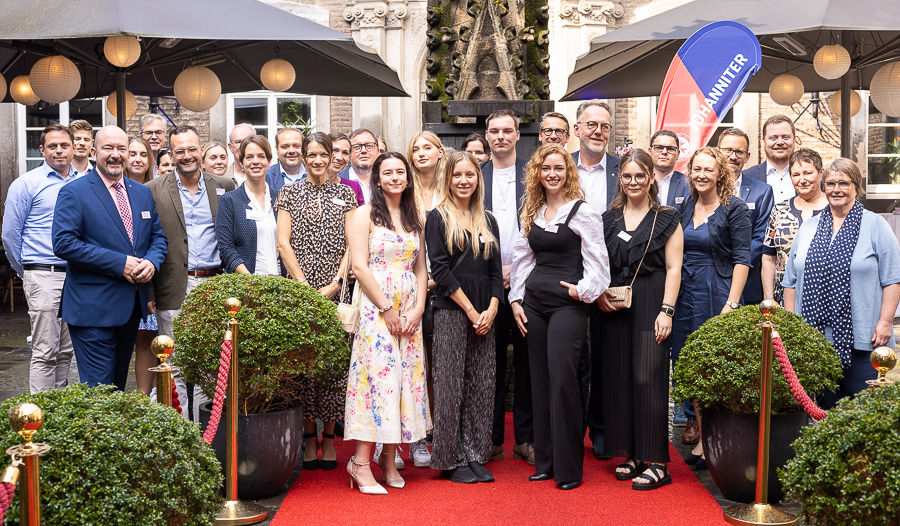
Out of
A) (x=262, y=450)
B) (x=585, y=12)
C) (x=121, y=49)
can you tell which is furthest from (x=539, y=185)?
(x=585, y=12)

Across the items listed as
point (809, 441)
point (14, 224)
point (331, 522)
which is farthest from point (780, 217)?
point (14, 224)

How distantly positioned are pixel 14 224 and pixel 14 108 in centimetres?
1105

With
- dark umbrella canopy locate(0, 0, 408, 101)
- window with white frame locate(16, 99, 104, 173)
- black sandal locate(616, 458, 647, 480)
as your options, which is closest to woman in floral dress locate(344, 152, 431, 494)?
black sandal locate(616, 458, 647, 480)

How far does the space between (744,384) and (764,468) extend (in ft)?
1.42

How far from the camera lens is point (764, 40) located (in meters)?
10.1

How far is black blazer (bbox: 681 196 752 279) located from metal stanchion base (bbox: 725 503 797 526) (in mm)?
1568

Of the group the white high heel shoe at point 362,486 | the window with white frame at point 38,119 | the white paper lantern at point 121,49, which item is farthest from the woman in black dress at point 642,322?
the window with white frame at point 38,119

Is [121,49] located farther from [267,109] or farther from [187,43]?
[267,109]

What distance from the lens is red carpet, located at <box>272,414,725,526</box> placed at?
492 cm

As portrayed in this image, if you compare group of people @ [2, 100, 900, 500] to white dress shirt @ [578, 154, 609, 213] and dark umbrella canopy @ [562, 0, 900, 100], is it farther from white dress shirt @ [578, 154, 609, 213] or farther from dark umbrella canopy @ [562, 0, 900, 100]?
dark umbrella canopy @ [562, 0, 900, 100]

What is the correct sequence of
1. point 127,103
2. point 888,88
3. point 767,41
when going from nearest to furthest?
1. point 888,88
2. point 767,41
3. point 127,103

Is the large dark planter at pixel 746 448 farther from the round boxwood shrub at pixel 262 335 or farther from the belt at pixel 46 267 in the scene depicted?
the belt at pixel 46 267

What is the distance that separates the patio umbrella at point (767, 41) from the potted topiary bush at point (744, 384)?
3.37m

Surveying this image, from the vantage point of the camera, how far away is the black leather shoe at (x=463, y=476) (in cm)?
556
